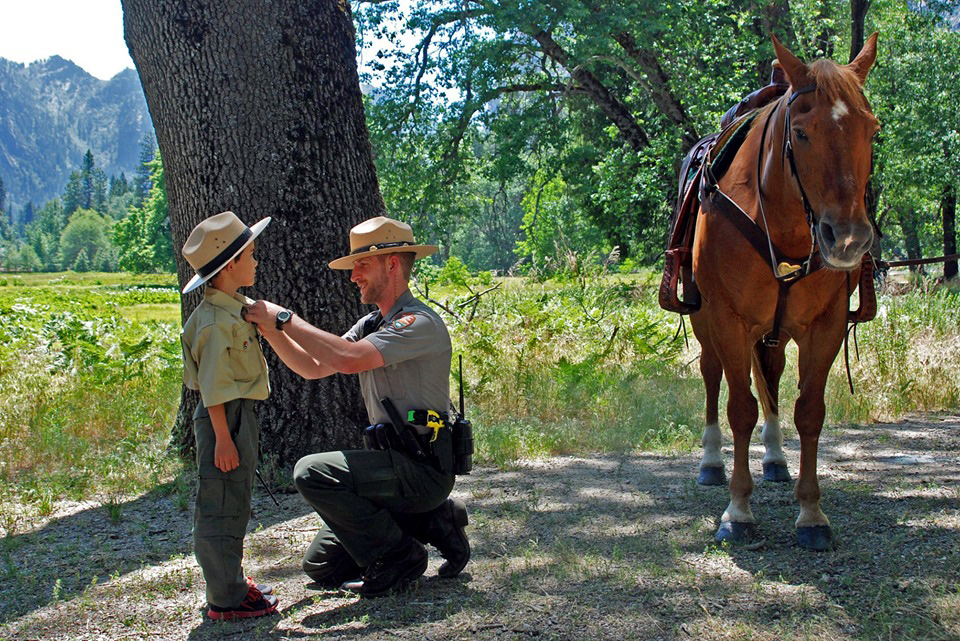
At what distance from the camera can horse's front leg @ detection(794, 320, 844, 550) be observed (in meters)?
4.58

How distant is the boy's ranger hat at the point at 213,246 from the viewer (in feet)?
12.5

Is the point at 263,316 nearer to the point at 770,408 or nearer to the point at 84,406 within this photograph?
the point at 770,408

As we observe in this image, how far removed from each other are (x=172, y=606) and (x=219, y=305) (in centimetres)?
146

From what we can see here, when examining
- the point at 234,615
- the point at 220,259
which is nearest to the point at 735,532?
the point at 234,615

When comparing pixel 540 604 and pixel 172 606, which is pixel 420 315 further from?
pixel 172 606

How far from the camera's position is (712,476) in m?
6.14

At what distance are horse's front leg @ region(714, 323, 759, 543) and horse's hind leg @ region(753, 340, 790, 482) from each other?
39.5 inches

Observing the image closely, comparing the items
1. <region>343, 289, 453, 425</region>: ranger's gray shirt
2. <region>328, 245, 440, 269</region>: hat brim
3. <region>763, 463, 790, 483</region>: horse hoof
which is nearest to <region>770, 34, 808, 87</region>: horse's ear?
<region>328, 245, 440, 269</region>: hat brim

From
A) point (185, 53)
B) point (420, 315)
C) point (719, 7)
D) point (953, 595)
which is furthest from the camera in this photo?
point (719, 7)

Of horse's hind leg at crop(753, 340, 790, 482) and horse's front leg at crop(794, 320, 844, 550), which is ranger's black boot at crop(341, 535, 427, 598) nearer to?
horse's front leg at crop(794, 320, 844, 550)

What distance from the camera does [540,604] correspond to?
12.7 ft

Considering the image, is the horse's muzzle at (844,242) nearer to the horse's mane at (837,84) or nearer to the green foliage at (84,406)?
the horse's mane at (837,84)

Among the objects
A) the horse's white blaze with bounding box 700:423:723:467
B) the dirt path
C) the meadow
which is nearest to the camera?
the dirt path

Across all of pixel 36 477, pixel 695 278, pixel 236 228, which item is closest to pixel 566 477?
pixel 695 278
